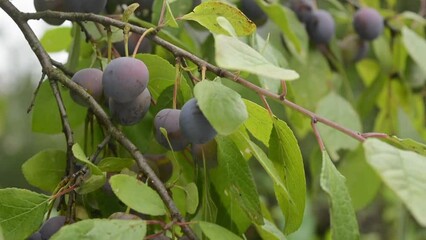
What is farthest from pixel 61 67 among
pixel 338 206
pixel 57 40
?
pixel 57 40

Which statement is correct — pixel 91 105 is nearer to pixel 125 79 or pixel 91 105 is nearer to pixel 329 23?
pixel 125 79

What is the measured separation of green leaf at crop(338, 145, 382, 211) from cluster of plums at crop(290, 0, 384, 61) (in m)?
0.16

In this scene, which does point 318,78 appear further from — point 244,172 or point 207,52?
point 244,172

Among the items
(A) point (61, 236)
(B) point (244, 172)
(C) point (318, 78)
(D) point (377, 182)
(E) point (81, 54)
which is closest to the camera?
(A) point (61, 236)

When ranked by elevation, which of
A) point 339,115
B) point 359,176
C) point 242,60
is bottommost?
point 359,176

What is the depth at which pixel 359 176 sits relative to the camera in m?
1.09

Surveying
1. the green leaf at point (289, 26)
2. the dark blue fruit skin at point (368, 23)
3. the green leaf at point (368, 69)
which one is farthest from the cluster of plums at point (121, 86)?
the green leaf at point (368, 69)

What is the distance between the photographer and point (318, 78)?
3.28 feet

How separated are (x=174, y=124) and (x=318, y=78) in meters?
0.48

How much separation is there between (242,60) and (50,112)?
0.35m

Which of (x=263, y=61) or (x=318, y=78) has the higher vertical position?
(x=263, y=61)

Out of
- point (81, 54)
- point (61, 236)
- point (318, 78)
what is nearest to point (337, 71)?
point (318, 78)

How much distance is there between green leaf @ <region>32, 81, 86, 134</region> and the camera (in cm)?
75

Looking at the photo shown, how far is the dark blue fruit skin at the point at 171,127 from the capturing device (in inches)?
21.8
